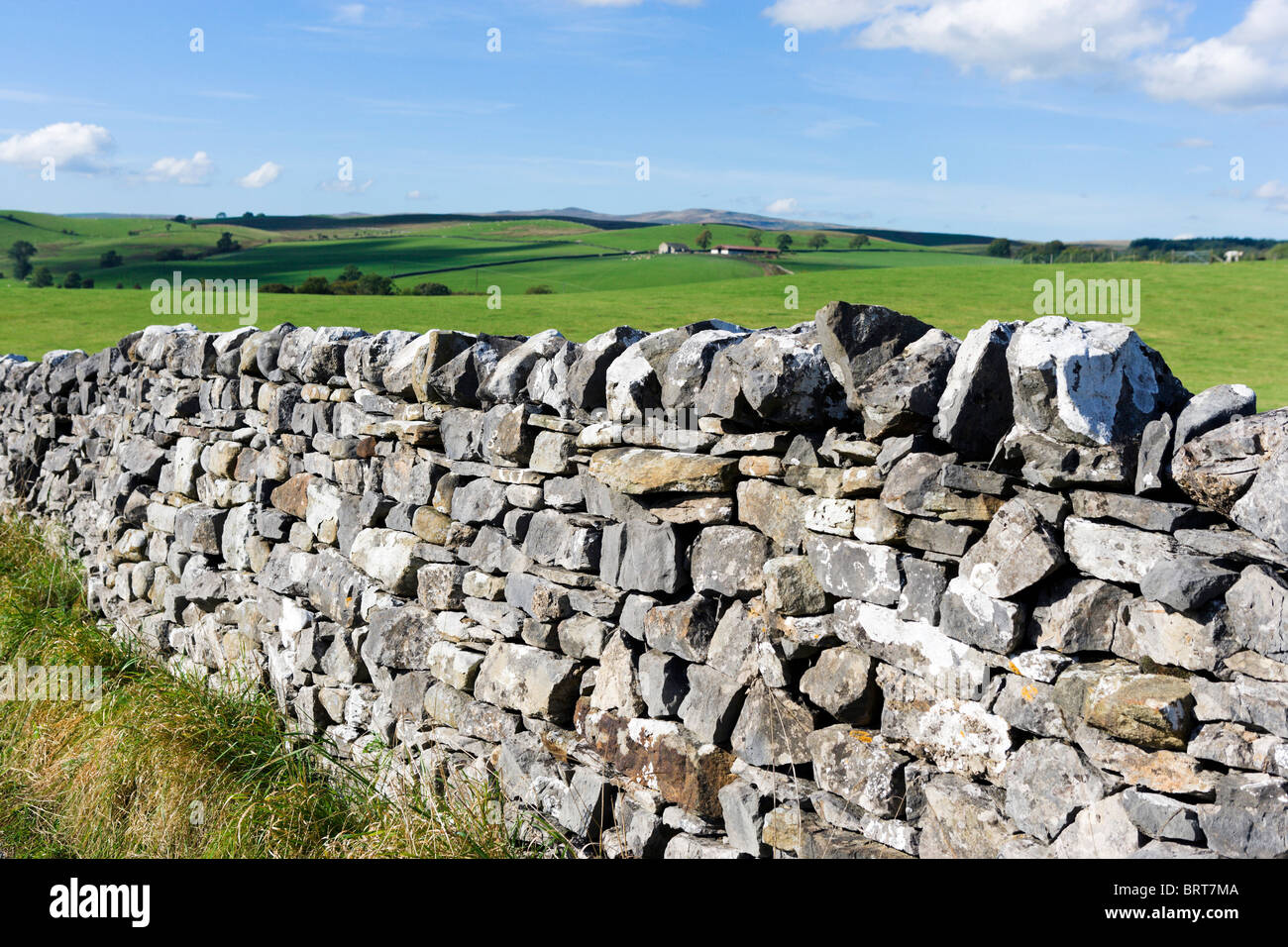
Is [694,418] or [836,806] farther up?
[694,418]

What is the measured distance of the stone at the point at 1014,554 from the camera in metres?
2.70

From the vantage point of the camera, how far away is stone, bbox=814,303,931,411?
325 centimetres

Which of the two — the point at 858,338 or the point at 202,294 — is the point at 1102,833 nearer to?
→ the point at 858,338

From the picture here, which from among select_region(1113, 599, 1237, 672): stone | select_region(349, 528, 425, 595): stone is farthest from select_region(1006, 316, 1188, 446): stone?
select_region(349, 528, 425, 595): stone

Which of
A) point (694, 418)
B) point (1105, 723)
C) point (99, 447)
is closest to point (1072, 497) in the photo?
point (1105, 723)

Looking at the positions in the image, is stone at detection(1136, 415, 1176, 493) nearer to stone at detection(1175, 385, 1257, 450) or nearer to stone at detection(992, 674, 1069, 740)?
stone at detection(1175, 385, 1257, 450)

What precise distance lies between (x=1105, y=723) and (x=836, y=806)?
3.27 ft

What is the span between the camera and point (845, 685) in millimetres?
3244

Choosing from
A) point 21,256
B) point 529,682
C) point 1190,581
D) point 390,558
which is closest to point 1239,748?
point 1190,581

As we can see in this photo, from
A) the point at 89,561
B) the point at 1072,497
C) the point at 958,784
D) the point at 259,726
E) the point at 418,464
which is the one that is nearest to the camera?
the point at 1072,497

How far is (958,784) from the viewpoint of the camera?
9.59ft

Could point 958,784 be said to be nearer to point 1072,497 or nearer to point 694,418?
point 1072,497

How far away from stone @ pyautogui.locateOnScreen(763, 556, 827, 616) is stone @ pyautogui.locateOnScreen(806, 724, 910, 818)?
0.42 metres

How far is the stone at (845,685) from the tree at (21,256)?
176 ft
